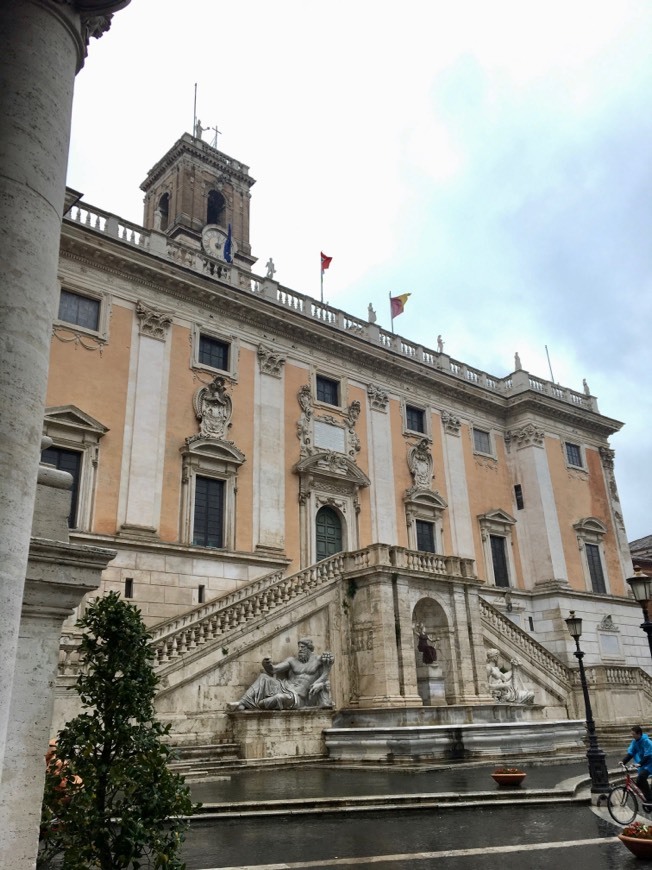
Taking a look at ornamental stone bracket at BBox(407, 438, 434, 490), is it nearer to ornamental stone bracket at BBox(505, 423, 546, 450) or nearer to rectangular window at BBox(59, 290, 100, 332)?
ornamental stone bracket at BBox(505, 423, 546, 450)

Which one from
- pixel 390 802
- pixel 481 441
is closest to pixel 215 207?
pixel 481 441

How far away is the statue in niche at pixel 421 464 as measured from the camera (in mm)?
30266

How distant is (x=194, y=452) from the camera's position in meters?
23.3

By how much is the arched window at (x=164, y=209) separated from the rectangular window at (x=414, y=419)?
59.6 ft

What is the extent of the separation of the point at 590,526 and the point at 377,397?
14.0 meters

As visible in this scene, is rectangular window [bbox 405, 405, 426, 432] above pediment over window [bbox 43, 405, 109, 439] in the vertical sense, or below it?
above

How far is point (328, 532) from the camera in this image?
26.7m

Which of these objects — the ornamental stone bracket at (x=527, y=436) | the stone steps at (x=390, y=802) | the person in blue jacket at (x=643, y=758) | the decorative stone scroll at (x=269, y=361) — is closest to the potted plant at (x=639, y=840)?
the person in blue jacket at (x=643, y=758)

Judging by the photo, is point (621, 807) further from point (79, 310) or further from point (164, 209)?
point (164, 209)

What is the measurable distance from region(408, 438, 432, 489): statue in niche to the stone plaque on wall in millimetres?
3752

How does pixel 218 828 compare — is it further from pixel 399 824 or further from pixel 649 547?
pixel 649 547

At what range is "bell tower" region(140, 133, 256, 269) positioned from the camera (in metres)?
37.0

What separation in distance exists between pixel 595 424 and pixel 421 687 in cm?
2193

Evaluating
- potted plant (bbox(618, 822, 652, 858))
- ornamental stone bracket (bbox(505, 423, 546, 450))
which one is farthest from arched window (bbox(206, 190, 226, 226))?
potted plant (bbox(618, 822, 652, 858))
